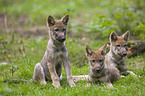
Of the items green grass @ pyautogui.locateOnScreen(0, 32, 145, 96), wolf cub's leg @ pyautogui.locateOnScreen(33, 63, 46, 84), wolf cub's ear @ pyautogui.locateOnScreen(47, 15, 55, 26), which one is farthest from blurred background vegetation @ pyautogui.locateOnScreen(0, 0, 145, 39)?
wolf cub's leg @ pyautogui.locateOnScreen(33, 63, 46, 84)

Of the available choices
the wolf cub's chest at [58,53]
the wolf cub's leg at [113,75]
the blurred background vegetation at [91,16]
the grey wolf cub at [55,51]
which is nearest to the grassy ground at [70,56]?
the blurred background vegetation at [91,16]

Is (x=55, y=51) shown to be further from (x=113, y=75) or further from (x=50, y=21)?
(x=113, y=75)

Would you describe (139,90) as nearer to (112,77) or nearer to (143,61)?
(112,77)

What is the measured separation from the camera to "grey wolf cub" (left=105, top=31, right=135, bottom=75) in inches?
299

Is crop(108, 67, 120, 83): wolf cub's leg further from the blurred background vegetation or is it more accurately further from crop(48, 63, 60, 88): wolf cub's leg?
the blurred background vegetation

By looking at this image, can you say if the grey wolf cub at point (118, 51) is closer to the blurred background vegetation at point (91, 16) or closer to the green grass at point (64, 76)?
the green grass at point (64, 76)

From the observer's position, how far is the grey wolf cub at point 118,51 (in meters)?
7.59

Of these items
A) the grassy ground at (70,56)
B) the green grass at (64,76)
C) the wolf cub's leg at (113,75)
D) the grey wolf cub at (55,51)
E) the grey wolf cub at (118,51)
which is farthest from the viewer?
the grey wolf cub at (118,51)

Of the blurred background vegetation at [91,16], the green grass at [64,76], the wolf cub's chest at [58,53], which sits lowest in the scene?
the green grass at [64,76]

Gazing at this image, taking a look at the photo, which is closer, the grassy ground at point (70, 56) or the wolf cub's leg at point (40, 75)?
the grassy ground at point (70, 56)

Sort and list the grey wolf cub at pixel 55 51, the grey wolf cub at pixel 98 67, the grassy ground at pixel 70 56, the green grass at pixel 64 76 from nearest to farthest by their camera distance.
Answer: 1. the green grass at pixel 64 76
2. the grassy ground at pixel 70 56
3. the grey wolf cub at pixel 98 67
4. the grey wolf cub at pixel 55 51

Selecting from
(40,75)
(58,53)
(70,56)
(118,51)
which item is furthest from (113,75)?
(70,56)

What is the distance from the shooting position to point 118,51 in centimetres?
770

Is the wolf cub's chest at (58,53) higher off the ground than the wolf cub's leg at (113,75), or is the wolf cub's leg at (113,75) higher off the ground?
the wolf cub's chest at (58,53)
